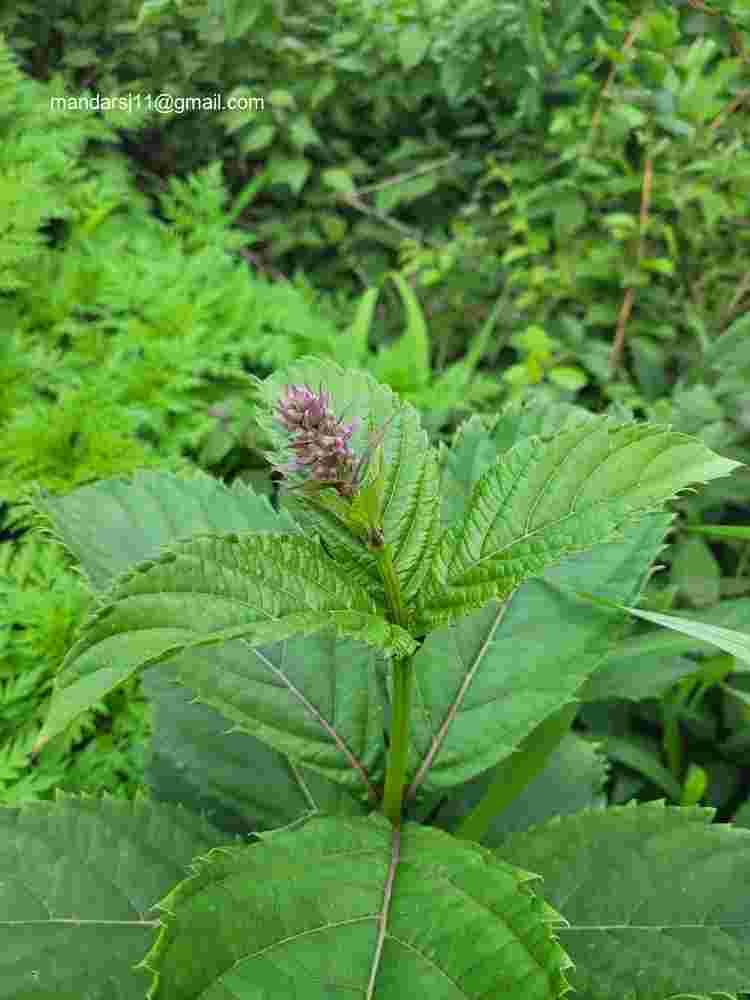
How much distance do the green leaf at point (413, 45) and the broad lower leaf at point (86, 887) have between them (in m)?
2.33

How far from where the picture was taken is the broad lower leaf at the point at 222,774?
1.03 m

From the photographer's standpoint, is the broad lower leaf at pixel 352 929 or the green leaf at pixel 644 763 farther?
the green leaf at pixel 644 763

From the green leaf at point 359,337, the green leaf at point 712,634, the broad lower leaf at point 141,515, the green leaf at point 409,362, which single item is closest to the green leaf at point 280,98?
the green leaf at point 359,337

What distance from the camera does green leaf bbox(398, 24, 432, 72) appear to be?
8.43 ft

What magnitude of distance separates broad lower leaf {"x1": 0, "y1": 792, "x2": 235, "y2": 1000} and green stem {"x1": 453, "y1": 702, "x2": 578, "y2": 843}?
289 mm

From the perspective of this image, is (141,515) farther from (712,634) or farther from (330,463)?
(712,634)

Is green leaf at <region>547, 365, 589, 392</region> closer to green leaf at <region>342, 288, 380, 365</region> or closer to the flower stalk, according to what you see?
green leaf at <region>342, 288, 380, 365</region>

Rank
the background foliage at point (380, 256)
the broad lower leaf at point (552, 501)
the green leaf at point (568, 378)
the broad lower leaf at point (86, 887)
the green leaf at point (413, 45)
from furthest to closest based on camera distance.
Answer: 1. the green leaf at point (413, 45)
2. the green leaf at point (568, 378)
3. the background foliage at point (380, 256)
4. the broad lower leaf at point (86, 887)
5. the broad lower leaf at point (552, 501)

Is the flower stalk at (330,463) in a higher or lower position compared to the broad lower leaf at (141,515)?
higher

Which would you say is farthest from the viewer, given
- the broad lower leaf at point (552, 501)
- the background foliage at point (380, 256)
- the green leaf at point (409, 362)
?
the green leaf at point (409, 362)

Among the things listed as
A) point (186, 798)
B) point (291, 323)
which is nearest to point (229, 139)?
point (291, 323)

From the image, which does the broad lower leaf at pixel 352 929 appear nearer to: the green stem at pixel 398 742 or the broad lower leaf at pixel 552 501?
the green stem at pixel 398 742

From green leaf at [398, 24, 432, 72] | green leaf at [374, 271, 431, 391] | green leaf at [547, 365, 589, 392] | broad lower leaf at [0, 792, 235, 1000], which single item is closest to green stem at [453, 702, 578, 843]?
broad lower leaf at [0, 792, 235, 1000]

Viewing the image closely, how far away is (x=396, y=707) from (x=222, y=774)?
0.34 m
